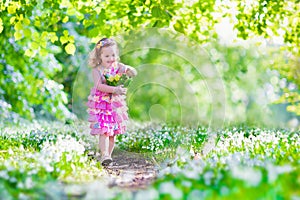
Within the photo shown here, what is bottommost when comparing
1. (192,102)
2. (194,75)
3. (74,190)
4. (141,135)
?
(74,190)

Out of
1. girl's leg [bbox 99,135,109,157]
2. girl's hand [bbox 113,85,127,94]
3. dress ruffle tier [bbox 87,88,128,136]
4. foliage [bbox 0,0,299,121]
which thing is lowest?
girl's leg [bbox 99,135,109,157]

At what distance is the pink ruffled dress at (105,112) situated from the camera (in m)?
6.05

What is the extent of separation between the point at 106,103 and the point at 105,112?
0.38 ft

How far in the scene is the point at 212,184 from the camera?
9.46 ft

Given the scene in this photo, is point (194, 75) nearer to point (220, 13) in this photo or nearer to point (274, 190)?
point (220, 13)

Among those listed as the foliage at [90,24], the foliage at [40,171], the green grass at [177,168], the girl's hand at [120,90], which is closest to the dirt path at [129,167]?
the green grass at [177,168]

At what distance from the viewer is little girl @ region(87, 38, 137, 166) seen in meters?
6.05

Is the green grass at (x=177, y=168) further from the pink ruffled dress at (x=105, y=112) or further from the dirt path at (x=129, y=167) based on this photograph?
the pink ruffled dress at (x=105, y=112)

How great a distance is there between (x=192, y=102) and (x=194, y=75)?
123cm

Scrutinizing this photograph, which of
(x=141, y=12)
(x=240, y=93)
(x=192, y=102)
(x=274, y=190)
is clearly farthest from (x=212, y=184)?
(x=240, y=93)

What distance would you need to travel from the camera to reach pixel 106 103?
611 cm

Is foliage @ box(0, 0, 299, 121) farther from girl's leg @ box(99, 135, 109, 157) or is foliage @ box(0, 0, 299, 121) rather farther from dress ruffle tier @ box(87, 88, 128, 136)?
girl's leg @ box(99, 135, 109, 157)

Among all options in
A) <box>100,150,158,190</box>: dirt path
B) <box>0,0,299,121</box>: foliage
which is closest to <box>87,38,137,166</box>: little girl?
<box>100,150,158,190</box>: dirt path

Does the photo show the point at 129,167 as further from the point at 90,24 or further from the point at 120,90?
the point at 90,24
